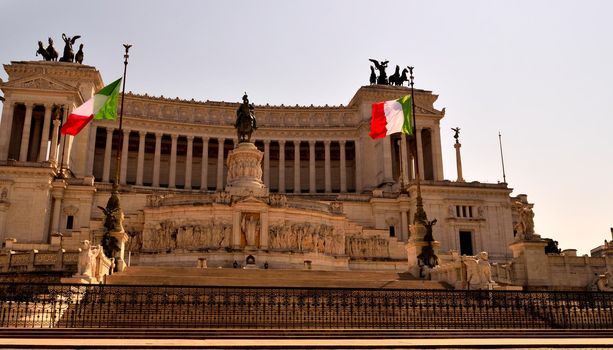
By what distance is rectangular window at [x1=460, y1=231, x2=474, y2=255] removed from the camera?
5791 cm

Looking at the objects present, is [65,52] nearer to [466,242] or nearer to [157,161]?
[157,161]

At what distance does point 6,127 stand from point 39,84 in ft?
19.0

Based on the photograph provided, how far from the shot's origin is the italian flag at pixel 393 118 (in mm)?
36094

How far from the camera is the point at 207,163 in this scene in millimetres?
75750

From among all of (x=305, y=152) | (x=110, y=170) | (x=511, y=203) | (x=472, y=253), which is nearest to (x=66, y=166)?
(x=110, y=170)

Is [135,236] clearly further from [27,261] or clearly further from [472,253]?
[472,253]

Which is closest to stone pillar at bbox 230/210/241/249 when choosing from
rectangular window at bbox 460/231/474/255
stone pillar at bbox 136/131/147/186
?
rectangular window at bbox 460/231/474/255

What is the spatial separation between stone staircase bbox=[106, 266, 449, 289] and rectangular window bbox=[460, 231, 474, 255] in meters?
28.8

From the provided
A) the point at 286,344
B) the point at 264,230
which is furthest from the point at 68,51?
the point at 286,344

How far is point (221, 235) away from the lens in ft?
138

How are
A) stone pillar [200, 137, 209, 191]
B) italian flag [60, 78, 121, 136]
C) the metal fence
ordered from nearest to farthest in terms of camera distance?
1. the metal fence
2. italian flag [60, 78, 121, 136]
3. stone pillar [200, 137, 209, 191]

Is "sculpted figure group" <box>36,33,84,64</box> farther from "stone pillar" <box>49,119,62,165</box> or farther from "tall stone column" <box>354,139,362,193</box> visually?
"tall stone column" <box>354,139,362,193</box>

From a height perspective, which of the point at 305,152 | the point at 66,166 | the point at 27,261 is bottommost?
the point at 27,261

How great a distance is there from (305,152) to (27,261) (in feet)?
173
